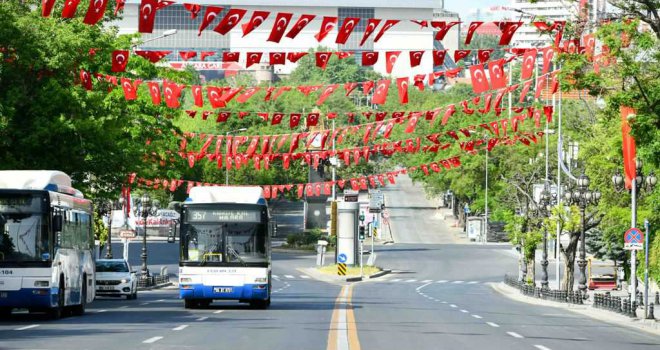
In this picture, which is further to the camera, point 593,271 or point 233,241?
point 593,271

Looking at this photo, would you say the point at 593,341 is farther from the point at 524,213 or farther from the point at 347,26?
the point at 524,213

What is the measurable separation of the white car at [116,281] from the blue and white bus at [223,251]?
1391 centimetres

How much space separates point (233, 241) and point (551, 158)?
66.2m

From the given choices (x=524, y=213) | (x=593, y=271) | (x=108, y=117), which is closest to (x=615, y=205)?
(x=524, y=213)

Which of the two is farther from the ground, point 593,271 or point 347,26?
point 347,26

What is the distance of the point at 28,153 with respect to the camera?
44.7m

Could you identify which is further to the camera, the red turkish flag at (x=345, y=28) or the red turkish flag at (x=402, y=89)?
the red turkish flag at (x=402, y=89)

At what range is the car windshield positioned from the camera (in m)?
52.3

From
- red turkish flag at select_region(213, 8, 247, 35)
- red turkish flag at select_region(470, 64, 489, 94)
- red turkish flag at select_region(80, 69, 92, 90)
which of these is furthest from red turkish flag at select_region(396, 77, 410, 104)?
red turkish flag at select_region(213, 8, 247, 35)

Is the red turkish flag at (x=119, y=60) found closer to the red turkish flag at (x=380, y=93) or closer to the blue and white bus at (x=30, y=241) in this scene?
the blue and white bus at (x=30, y=241)

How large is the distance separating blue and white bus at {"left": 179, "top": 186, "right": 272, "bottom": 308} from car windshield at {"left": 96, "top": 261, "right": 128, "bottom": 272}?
1485cm

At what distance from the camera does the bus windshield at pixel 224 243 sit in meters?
37.7

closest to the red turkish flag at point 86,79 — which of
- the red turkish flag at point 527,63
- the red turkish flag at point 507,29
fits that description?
the red turkish flag at point 527,63

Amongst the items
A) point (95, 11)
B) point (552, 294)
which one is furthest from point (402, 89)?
point (552, 294)
